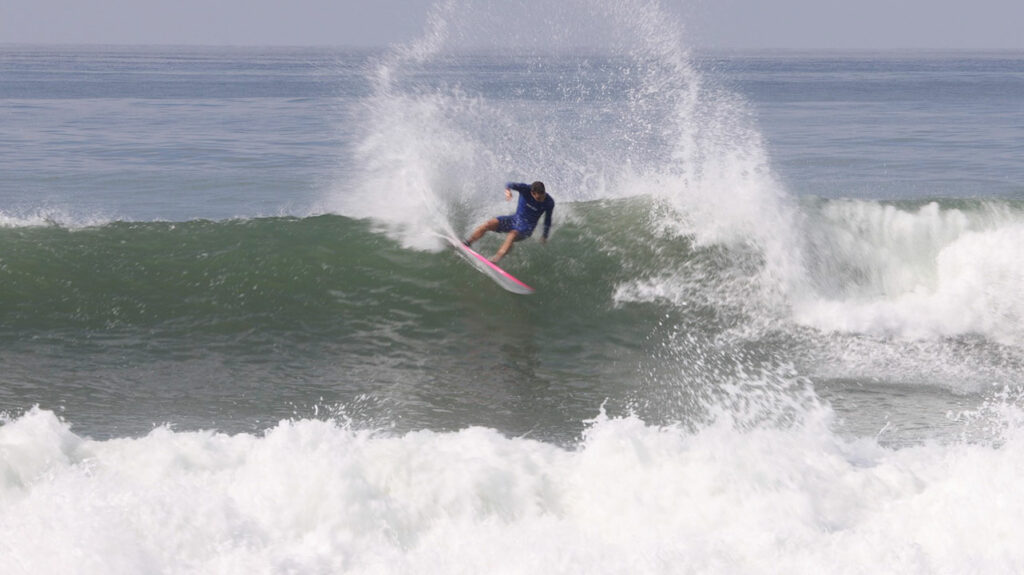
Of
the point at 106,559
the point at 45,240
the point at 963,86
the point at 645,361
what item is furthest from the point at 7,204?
the point at 963,86

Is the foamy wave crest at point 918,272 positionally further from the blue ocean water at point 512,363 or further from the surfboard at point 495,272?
the surfboard at point 495,272

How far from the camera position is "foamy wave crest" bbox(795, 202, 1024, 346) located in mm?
11406

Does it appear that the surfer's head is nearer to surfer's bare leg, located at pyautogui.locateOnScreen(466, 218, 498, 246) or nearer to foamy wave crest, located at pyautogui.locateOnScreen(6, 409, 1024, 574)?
surfer's bare leg, located at pyautogui.locateOnScreen(466, 218, 498, 246)

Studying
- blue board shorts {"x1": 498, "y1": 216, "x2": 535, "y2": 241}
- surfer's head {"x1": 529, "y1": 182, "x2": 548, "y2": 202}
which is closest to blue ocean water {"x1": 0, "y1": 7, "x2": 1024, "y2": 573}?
blue board shorts {"x1": 498, "y1": 216, "x2": 535, "y2": 241}

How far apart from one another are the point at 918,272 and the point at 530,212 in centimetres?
496

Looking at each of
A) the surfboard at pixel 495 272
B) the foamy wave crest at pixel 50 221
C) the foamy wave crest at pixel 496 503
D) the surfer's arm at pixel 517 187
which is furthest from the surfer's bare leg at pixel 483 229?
the foamy wave crest at pixel 496 503

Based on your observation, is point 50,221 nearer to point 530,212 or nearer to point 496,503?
point 530,212

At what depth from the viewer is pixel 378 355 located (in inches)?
393

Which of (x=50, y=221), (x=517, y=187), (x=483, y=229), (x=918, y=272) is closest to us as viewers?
(x=517, y=187)

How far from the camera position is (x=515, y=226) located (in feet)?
40.0

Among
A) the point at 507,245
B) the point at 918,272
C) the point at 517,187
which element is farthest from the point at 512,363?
the point at 918,272

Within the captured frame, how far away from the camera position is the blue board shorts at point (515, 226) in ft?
39.9

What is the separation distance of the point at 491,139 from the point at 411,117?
2369 millimetres

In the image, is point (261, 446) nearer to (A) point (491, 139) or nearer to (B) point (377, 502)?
(B) point (377, 502)
